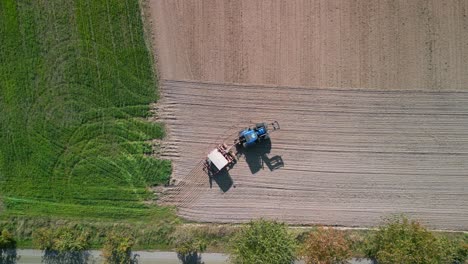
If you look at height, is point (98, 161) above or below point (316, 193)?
above

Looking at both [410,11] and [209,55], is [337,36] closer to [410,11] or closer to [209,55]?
[410,11]

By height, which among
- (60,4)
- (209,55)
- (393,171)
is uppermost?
(60,4)

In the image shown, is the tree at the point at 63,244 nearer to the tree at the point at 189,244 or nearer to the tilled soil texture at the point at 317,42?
the tree at the point at 189,244

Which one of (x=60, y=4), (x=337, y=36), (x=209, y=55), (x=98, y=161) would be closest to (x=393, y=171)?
(x=337, y=36)

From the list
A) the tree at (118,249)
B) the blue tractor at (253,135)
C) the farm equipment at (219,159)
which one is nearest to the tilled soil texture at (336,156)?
the farm equipment at (219,159)

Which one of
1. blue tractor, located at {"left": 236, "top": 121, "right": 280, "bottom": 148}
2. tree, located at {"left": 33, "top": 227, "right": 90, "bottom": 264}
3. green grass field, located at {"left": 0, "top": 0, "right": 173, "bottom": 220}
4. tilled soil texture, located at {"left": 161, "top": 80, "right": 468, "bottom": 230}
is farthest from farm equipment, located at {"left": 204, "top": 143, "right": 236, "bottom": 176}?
tree, located at {"left": 33, "top": 227, "right": 90, "bottom": 264}

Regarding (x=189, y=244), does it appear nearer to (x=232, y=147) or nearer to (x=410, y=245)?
(x=232, y=147)
